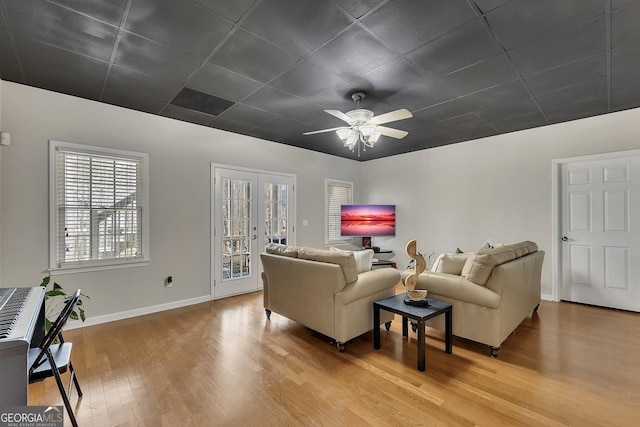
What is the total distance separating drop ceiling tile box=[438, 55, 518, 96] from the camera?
2.58m

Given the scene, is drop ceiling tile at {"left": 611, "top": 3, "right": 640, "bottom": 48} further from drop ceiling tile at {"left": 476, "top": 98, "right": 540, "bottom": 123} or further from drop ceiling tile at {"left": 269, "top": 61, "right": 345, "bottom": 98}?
drop ceiling tile at {"left": 269, "top": 61, "right": 345, "bottom": 98}

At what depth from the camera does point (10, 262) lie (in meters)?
2.91

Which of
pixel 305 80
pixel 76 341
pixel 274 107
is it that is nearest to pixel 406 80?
pixel 305 80

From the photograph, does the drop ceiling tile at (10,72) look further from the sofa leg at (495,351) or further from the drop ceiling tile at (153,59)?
the sofa leg at (495,351)

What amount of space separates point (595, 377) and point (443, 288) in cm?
123

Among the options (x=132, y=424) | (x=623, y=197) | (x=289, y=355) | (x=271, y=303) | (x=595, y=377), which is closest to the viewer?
(x=132, y=424)

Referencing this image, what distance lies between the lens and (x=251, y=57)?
8.14ft

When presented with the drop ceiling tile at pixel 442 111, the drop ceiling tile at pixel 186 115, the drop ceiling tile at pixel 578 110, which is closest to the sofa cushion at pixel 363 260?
the drop ceiling tile at pixel 442 111

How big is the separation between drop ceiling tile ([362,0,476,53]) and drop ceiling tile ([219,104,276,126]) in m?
1.97

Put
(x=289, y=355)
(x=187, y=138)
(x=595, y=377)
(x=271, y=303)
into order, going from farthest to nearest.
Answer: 1. (x=187, y=138)
2. (x=271, y=303)
3. (x=289, y=355)
4. (x=595, y=377)

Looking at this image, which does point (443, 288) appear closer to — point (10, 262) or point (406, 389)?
point (406, 389)

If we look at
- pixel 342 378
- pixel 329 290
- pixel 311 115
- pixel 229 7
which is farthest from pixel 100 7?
pixel 342 378

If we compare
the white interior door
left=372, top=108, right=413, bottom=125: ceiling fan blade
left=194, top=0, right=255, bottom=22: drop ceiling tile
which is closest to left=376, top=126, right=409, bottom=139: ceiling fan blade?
left=372, top=108, right=413, bottom=125: ceiling fan blade

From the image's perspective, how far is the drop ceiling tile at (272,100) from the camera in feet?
10.4
